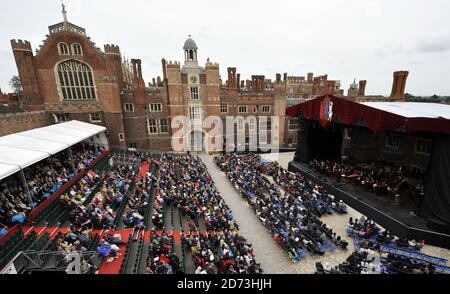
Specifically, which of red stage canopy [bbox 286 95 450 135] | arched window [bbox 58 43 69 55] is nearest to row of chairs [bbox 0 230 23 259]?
red stage canopy [bbox 286 95 450 135]

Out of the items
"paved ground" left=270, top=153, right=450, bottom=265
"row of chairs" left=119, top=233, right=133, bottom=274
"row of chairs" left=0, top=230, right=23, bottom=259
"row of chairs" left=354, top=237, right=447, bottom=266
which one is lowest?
"paved ground" left=270, top=153, right=450, bottom=265

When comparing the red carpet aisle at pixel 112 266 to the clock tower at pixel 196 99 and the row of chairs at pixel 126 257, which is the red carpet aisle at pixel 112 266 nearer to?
the row of chairs at pixel 126 257

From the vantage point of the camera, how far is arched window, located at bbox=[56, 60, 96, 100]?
24188 millimetres

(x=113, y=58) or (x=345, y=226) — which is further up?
(x=113, y=58)

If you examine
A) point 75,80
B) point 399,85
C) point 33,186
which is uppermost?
point 75,80

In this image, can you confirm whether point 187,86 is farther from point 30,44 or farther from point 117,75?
point 30,44

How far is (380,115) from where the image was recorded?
13.4 metres

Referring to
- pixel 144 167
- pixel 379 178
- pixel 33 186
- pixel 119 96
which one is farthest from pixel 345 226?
pixel 119 96

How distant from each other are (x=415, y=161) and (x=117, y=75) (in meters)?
33.9

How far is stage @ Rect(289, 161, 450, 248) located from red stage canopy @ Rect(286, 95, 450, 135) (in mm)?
5463

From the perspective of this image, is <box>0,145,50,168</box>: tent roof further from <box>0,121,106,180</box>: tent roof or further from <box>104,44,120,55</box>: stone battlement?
<box>104,44,120,55</box>: stone battlement

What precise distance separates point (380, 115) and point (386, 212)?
6.51 metres

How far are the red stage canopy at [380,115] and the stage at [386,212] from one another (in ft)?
17.9

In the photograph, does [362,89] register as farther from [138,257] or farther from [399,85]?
[138,257]
